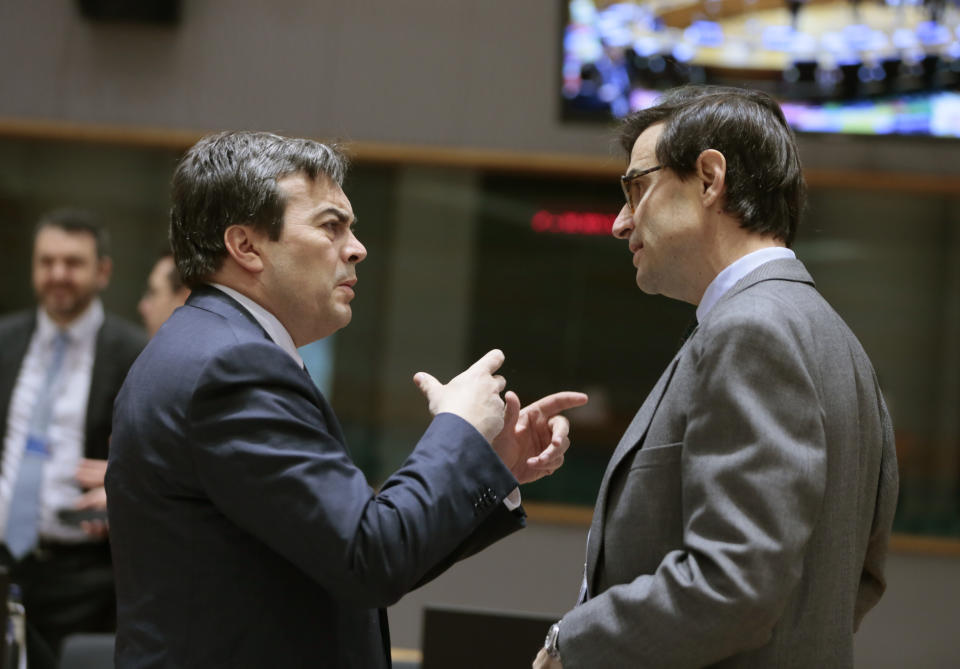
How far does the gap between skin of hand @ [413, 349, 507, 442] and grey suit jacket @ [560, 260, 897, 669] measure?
20 cm

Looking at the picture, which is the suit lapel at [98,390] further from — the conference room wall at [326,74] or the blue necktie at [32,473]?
the conference room wall at [326,74]

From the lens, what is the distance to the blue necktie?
10.9 feet

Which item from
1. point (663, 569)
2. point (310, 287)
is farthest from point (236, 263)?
point (663, 569)

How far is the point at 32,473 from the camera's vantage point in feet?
11.1

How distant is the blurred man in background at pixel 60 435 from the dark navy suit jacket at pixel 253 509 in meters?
1.74

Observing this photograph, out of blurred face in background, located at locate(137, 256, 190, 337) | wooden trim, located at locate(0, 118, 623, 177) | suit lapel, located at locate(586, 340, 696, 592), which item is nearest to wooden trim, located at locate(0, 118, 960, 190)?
wooden trim, located at locate(0, 118, 623, 177)

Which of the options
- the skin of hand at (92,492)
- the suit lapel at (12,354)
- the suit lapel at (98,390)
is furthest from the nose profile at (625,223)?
the suit lapel at (12,354)

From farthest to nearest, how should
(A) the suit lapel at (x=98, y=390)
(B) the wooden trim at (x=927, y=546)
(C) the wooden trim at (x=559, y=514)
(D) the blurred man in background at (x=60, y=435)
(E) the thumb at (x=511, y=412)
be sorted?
1. (C) the wooden trim at (x=559, y=514)
2. (B) the wooden trim at (x=927, y=546)
3. (A) the suit lapel at (x=98, y=390)
4. (D) the blurred man in background at (x=60, y=435)
5. (E) the thumb at (x=511, y=412)

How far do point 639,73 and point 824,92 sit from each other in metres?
0.87

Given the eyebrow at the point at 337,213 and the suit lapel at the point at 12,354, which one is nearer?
the eyebrow at the point at 337,213

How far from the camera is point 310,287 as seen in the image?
1658 millimetres

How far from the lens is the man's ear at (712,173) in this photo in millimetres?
1558

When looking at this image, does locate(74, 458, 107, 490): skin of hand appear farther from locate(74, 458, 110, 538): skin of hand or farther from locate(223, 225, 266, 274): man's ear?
locate(223, 225, 266, 274): man's ear

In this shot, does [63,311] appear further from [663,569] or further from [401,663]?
[663,569]
